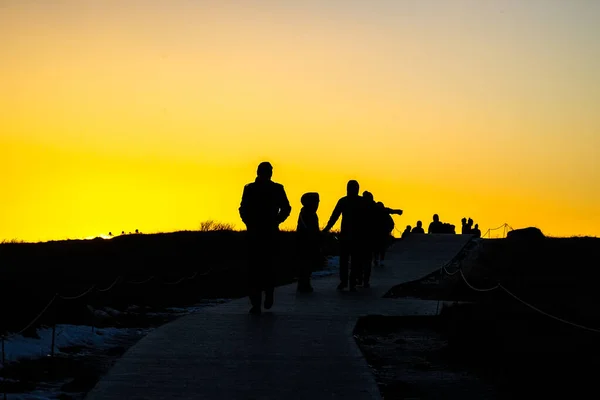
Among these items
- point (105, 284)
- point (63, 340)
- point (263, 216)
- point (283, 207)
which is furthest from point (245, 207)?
point (105, 284)

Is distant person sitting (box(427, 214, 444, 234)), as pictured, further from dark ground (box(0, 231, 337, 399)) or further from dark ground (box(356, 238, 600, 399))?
dark ground (box(356, 238, 600, 399))

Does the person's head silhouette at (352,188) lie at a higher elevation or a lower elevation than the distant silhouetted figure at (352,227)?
higher

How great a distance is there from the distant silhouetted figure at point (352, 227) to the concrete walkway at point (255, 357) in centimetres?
315

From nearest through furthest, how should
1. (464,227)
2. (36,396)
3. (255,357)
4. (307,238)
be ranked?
(36,396), (255,357), (307,238), (464,227)

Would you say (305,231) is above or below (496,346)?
above

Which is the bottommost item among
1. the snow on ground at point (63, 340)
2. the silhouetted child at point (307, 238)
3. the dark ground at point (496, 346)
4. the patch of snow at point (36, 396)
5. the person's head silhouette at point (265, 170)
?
the patch of snow at point (36, 396)

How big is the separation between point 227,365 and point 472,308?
6.33m

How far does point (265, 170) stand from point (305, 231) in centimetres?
624

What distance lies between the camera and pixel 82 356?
12.8 metres

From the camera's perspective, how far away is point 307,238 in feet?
74.6

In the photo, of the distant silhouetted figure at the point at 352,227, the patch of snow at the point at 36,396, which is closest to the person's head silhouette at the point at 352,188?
the distant silhouetted figure at the point at 352,227

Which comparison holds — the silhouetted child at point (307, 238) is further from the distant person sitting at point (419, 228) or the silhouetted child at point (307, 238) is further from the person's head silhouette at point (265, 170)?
the distant person sitting at point (419, 228)

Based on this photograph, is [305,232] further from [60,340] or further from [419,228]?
[419,228]

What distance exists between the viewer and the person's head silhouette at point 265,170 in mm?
16705
